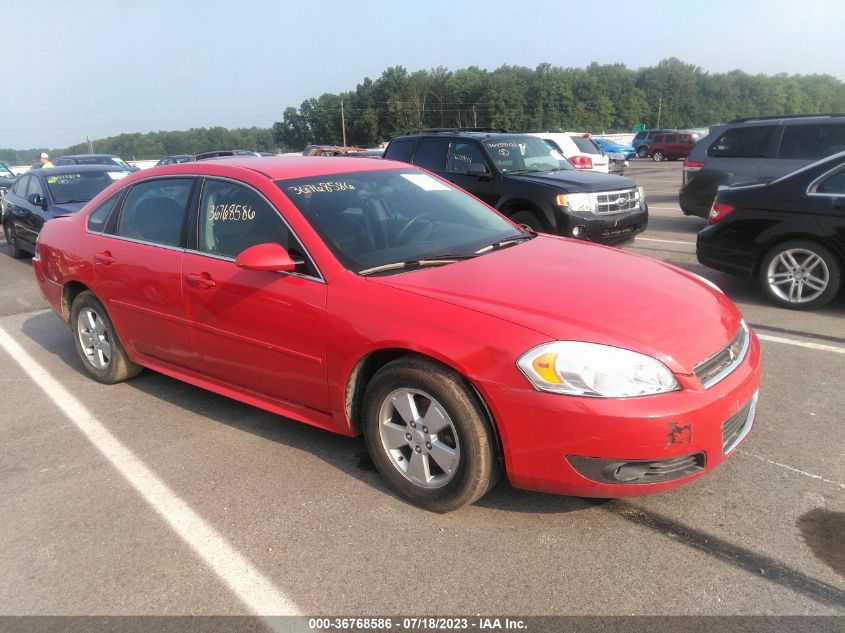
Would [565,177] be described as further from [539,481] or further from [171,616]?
[171,616]

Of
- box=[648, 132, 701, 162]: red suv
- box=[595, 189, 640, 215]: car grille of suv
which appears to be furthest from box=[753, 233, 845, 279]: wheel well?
box=[648, 132, 701, 162]: red suv

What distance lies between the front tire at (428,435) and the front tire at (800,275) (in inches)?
180

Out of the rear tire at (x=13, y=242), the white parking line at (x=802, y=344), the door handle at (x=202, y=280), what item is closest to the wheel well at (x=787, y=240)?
the white parking line at (x=802, y=344)

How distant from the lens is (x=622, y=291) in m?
3.21

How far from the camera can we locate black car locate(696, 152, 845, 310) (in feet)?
19.5

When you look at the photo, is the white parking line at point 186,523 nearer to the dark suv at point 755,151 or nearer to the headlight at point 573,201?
the headlight at point 573,201

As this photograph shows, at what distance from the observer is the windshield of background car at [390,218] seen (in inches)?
140

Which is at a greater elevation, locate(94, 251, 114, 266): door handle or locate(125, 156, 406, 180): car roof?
locate(125, 156, 406, 180): car roof

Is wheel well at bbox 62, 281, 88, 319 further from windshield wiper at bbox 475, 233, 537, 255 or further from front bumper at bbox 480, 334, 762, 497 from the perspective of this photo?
front bumper at bbox 480, 334, 762, 497

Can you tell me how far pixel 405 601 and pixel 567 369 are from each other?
1.10m

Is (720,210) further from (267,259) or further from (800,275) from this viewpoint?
(267,259)

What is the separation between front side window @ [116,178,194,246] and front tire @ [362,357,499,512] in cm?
189

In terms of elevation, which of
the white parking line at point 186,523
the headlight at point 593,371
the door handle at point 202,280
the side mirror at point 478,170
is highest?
the side mirror at point 478,170

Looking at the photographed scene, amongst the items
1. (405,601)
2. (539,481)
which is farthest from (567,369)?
(405,601)
